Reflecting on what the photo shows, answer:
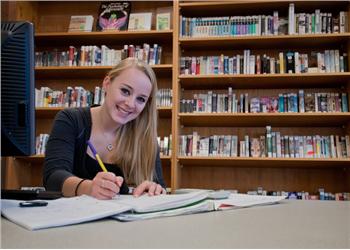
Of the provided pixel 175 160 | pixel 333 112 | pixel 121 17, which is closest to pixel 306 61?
pixel 333 112

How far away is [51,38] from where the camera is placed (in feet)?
10.1

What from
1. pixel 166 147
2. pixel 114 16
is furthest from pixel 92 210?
pixel 114 16

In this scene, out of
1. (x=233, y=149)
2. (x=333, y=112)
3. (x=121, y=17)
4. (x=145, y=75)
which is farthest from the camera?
(x=121, y=17)

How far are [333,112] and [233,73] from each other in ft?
2.49

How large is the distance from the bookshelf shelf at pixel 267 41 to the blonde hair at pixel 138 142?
52.2 inches

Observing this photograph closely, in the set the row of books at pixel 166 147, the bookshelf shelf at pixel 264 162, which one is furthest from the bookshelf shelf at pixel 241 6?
the bookshelf shelf at pixel 264 162

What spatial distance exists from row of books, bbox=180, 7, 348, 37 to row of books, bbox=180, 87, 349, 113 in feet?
1.46

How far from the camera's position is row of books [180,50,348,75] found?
275 cm

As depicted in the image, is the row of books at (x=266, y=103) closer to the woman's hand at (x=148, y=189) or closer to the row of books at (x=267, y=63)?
the row of books at (x=267, y=63)

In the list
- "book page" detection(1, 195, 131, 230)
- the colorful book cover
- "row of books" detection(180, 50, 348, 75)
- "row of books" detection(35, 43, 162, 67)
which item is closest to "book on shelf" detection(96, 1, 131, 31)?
"row of books" detection(35, 43, 162, 67)

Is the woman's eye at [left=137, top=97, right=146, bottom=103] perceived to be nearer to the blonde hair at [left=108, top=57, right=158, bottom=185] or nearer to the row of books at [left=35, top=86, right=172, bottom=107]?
the blonde hair at [left=108, top=57, right=158, bottom=185]

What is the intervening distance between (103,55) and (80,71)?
227mm

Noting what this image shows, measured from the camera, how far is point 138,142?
1.54 metres

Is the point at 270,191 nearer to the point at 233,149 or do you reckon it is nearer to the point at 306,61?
the point at 233,149
